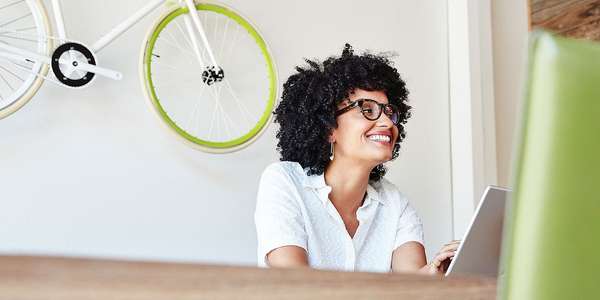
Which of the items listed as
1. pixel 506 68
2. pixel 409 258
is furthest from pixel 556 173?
pixel 506 68

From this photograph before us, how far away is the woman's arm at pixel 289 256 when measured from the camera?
5.60ft

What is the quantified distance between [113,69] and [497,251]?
4.79ft

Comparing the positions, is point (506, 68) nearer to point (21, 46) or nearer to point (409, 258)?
point (409, 258)

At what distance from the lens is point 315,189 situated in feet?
6.34

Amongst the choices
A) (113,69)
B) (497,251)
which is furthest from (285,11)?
(497,251)

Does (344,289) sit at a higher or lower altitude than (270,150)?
lower

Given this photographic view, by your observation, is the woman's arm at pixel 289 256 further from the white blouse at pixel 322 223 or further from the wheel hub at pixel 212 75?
the wheel hub at pixel 212 75

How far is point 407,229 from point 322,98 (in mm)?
405

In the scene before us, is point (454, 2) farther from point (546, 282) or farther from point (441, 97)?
point (546, 282)

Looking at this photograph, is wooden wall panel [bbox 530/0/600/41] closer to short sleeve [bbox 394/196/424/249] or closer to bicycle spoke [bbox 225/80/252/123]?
bicycle spoke [bbox 225/80/252/123]

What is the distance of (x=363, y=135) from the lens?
80.0 inches

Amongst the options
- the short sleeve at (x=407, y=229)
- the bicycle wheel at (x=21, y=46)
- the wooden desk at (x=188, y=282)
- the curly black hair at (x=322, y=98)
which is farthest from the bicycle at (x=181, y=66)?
the wooden desk at (x=188, y=282)

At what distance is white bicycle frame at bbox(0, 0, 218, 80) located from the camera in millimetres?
2242

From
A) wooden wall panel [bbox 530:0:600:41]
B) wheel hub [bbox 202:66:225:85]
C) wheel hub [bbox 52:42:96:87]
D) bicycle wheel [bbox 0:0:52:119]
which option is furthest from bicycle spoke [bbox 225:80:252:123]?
wooden wall panel [bbox 530:0:600:41]
